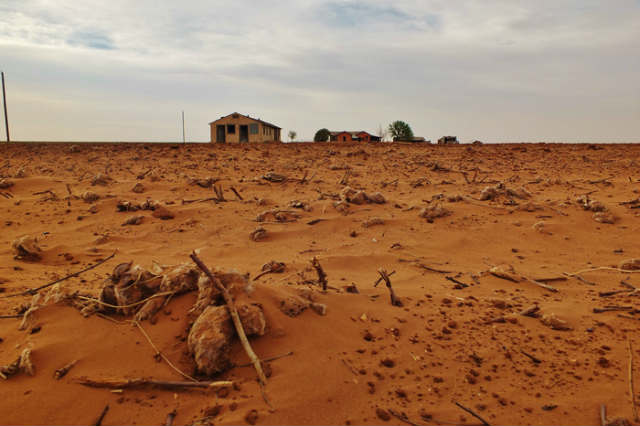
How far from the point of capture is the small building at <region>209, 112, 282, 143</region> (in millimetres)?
25641

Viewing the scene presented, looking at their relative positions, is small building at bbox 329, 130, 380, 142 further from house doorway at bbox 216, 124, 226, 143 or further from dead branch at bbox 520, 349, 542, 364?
dead branch at bbox 520, 349, 542, 364

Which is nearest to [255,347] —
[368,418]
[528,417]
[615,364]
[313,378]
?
[313,378]

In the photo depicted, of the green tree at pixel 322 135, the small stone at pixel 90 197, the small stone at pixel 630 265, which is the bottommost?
the small stone at pixel 630 265

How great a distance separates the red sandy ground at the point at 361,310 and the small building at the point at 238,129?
1812 cm

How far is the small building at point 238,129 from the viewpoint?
84.1ft

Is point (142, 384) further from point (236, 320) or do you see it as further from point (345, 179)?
point (345, 179)

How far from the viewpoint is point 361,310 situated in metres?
2.69

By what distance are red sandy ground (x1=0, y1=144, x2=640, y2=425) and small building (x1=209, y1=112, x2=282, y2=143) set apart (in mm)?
18116

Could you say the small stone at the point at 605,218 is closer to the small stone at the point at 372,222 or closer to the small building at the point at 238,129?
the small stone at the point at 372,222

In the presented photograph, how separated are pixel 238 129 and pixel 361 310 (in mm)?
24698

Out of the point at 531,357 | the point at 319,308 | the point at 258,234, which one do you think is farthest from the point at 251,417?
the point at 258,234

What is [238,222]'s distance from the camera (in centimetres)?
562

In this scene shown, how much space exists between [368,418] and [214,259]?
291cm

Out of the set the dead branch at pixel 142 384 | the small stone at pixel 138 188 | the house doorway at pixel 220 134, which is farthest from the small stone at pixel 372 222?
the house doorway at pixel 220 134
